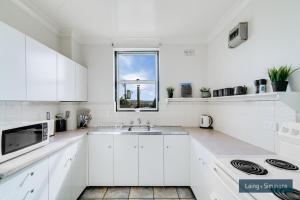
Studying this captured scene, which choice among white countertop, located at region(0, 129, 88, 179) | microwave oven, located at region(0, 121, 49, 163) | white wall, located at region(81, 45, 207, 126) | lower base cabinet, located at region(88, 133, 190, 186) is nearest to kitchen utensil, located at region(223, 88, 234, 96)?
lower base cabinet, located at region(88, 133, 190, 186)

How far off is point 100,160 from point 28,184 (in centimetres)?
134

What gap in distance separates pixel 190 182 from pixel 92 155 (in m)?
1.61

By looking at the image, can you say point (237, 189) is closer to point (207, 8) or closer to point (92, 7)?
point (207, 8)

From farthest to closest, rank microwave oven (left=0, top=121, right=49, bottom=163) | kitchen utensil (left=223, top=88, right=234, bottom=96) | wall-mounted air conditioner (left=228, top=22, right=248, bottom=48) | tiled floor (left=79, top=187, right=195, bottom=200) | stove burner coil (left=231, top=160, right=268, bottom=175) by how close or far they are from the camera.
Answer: tiled floor (left=79, top=187, right=195, bottom=200)
kitchen utensil (left=223, top=88, right=234, bottom=96)
wall-mounted air conditioner (left=228, top=22, right=248, bottom=48)
microwave oven (left=0, top=121, right=49, bottom=163)
stove burner coil (left=231, top=160, right=268, bottom=175)

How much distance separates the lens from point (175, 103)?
Result: 3256 millimetres

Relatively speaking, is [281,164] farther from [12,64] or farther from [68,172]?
[12,64]

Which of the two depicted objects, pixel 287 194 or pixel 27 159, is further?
pixel 27 159

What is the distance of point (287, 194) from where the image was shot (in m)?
0.86

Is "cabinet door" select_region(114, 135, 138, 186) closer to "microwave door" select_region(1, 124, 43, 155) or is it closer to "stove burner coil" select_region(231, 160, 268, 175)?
"microwave door" select_region(1, 124, 43, 155)

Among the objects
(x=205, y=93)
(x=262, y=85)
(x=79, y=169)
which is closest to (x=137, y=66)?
(x=205, y=93)

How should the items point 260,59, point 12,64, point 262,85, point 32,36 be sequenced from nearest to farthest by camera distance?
point 12,64 → point 262,85 → point 260,59 → point 32,36

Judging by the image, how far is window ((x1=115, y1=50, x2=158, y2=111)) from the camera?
11.3 feet

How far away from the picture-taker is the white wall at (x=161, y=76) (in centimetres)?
325

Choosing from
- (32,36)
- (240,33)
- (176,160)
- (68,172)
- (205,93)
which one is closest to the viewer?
(240,33)
